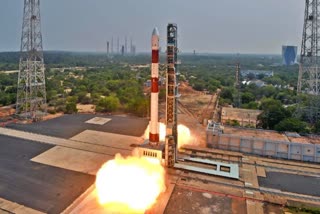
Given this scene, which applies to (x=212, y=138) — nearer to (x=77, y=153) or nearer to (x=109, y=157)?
(x=109, y=157)

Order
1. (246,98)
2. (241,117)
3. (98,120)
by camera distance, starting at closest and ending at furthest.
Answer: (98,120)
(241,117)
(246,98)

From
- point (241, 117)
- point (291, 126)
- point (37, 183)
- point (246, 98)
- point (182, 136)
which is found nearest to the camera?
point (37, 183)

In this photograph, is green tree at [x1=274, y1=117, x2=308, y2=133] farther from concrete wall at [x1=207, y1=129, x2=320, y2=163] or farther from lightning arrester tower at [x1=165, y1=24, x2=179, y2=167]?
lightning arrester tower at [x1=165, y1=24, x2=179, y2=167]

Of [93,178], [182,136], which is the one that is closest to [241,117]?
[182,136]

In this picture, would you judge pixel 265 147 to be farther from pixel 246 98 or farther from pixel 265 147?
pixel 246 98

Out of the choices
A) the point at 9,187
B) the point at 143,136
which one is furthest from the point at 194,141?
the point at 9,187

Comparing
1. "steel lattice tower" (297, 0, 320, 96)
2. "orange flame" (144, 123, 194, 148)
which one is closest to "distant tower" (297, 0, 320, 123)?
"steel lattice tower" (297, 0, 320, 96)
